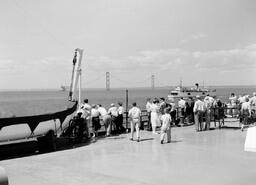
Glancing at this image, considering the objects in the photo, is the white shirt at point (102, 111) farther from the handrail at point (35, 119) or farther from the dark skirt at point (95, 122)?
Answer: the handrail at point (35, 119)

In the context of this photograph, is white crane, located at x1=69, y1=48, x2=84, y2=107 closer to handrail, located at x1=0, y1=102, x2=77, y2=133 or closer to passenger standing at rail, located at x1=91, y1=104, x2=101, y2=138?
passenger standing at rail, located at x1=91, y1=104, x2=101, y2=138

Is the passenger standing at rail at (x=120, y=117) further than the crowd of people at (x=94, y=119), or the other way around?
the passenger standing at rail at (x=120, y=117)

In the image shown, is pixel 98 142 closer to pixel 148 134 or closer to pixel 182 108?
pixel 148 134

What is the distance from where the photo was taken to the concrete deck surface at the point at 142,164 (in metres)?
8.74

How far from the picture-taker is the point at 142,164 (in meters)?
10.4

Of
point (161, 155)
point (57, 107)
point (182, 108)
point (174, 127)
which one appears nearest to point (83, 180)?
point (161, 155)

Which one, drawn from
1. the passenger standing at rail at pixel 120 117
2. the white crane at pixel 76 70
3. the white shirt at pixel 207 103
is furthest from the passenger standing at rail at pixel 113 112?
the white shirt at pixel 207 103

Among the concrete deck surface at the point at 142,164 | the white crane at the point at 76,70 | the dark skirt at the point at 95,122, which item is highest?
the white crane at the point at 76,70

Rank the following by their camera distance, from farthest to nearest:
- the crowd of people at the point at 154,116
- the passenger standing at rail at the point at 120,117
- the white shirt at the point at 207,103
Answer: the white shirt at the point at 207,103 → the passenger standing at rail at the point at 120,117 → the crowd of people at the point at 154,116

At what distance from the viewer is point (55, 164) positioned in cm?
1060

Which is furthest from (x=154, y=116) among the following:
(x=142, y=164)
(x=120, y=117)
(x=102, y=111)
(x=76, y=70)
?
(x=142, y=164)

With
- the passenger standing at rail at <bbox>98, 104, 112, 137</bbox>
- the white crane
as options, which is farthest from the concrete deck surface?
the white crane

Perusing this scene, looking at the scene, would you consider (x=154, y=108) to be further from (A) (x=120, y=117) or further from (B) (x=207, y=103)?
(B) (x=207, y=103)

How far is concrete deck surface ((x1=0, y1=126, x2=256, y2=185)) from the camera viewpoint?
28.7ft
